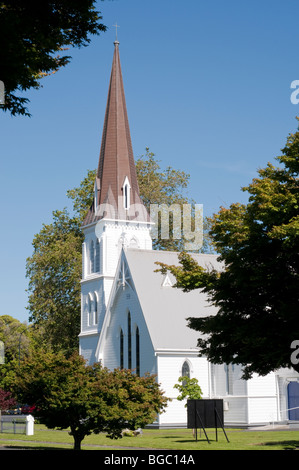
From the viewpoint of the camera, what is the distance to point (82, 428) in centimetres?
2409

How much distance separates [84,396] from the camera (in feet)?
77.3

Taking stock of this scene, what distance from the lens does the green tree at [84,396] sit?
76.9ft

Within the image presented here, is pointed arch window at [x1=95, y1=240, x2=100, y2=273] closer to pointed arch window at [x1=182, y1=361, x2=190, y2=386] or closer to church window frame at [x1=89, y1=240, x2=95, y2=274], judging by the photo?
church window frame at [x1=89, y1=240, x2=95, y2=274]

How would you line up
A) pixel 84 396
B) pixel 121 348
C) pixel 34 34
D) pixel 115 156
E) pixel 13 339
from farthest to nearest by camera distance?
pixel 13 339, pixel 115 156, pixel 121 348, pixel 84 396, pixel 34 34

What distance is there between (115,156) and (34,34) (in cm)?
5270

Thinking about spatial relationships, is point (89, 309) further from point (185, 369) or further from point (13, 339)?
point (13, 339)

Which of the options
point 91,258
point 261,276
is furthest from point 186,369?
point 261,276

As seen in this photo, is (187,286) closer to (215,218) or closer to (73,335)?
(215,218)

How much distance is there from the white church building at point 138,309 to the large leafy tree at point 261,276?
14.7 metres

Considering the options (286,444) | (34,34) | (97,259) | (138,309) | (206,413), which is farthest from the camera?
(97,259)

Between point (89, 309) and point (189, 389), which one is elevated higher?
point (89, 309)

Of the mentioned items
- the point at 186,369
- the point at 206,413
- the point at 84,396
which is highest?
the point at 186,369
